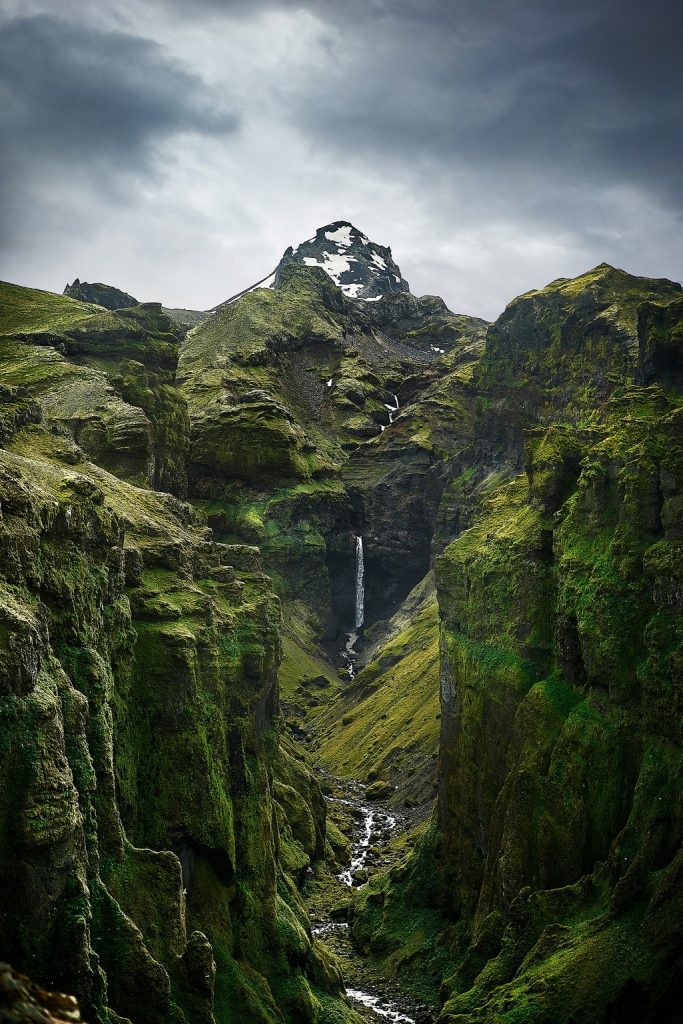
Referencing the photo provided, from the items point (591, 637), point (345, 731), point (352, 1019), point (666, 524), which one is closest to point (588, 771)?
point (591, 637)

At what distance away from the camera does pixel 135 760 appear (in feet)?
181

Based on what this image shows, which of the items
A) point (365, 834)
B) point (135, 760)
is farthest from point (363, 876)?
point (135, 760)

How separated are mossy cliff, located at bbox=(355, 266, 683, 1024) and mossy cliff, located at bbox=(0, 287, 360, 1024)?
45.7 feet

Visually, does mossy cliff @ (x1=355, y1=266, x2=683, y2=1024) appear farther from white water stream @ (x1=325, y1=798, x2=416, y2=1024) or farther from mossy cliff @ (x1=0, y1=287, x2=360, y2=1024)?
mossy cliff @ (x1=0, y1=287, x2=360, y2=1024)

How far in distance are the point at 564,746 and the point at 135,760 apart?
100ft

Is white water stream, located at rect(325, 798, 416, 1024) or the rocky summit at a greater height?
the rocky summit

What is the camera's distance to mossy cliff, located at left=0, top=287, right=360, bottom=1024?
36.2 metres

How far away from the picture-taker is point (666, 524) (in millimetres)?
64500

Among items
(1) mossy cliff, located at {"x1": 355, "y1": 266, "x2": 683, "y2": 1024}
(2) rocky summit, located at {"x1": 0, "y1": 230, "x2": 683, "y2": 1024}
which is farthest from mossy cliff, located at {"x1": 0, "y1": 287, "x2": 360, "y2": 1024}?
(1) mossy cliff, located at {"x1": 355, "y1": 266, "x2": 683, "y2": 1024}

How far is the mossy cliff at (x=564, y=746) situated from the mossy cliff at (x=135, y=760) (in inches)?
548

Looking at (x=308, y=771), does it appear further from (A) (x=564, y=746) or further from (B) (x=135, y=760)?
(B) (x=135, y=760)

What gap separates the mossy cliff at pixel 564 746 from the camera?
53.5 metres

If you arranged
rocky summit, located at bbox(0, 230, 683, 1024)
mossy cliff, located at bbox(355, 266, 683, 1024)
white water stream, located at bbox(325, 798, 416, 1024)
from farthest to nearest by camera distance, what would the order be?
white water stream, located at bbox(325, 798, 416, 1024), mossy cliff, located at bbox(355, 266, 683, 1024), rocky summit, located at bbox(0, 230, 683, 1024)

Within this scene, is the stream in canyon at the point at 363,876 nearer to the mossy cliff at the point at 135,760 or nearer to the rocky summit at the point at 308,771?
the rocky summit at the point at 308,771
